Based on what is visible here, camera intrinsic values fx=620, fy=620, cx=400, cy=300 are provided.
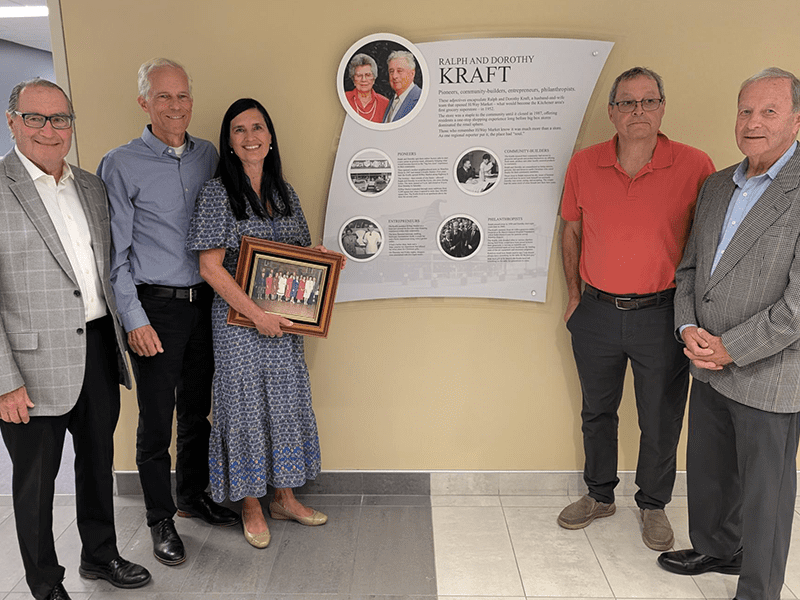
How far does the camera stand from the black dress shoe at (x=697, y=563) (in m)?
2.47

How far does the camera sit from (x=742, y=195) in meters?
2.16

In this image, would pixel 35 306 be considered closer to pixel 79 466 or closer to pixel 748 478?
pixel 79 466

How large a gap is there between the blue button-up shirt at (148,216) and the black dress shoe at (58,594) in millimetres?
985

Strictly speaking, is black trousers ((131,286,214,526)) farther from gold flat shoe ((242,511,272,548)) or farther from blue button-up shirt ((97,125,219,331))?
gold flat shoe ((242,511,272,548))

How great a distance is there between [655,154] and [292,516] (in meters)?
2.27

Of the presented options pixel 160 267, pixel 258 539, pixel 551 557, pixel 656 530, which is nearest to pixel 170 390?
pixel 160 267

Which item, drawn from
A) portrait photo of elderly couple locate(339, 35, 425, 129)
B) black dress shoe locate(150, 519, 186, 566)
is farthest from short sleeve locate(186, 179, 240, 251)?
black dress shoe locate(150, 519, 186, 566)

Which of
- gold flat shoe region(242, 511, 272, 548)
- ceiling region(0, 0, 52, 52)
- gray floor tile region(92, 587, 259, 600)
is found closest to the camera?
gray floor tile region(92, 587, 259, 600)

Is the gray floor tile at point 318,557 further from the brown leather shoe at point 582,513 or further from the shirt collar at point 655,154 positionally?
the shirt collar at point 655,154

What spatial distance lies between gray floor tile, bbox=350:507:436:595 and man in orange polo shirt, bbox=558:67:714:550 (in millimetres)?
691

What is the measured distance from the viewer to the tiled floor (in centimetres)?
244

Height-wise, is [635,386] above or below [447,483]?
above

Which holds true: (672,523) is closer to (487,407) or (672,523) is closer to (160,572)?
(487,407)

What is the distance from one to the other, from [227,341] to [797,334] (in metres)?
2.08
